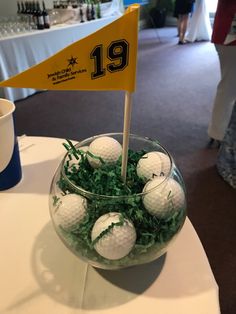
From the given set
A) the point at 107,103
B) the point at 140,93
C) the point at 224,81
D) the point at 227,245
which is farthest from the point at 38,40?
the point at 227,245

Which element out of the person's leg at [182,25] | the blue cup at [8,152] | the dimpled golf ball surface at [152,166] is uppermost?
the dimpled golf ball surface at [152,166]

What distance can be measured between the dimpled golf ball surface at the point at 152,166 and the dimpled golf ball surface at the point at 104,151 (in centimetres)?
5

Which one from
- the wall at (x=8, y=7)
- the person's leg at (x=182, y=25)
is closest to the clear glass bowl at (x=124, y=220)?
the wall at (x=8, y=7)

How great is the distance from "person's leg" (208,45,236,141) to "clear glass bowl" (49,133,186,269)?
1.46m

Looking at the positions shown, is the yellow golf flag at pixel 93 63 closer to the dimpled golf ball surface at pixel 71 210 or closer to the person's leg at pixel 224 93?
the dimpled golf ball surface at pixel 71 210

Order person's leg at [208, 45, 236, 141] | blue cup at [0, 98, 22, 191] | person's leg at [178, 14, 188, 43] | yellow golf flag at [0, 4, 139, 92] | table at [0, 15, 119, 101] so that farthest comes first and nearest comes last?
person's leg at [178, 14, 188, 43], table at [0, 15, 119, 101], person's leg at [208, 45, 236, 141], blue cup at [0, 98, 22, 191], yellow golf flag at [0, 4, 139, 92]

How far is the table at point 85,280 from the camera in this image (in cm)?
45

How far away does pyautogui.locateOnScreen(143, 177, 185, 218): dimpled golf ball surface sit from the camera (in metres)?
0.42

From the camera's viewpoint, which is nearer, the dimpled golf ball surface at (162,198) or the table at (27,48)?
the dimpled golf ball surface at (162,198)

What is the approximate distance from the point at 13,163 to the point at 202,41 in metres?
4.79

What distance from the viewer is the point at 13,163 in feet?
2.20

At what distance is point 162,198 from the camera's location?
1.40ft

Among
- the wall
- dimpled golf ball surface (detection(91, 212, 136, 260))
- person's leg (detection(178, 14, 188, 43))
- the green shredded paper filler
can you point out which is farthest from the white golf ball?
person's leg (detection(178, 14, 188, 43))

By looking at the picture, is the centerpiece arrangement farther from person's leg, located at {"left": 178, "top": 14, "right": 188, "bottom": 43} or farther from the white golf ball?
person's leg, located at {"left": 178, "top": 14, "right": 188, "bottom": 43}
